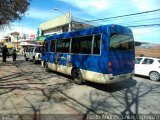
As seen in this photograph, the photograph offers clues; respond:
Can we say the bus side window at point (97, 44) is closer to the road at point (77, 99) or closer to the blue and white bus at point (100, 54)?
the blue and white bus at point (100, 54)

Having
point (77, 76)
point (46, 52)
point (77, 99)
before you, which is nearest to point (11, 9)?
point (46, 52)

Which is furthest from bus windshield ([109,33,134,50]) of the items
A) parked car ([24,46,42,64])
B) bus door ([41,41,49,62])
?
parked car ([24,46,42,64])

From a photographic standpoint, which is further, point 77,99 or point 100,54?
point 100,54

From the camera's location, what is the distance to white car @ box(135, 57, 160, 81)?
1307 centimetres

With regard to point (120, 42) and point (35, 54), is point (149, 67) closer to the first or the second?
point (120, 42)

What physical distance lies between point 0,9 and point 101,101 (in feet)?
50.9

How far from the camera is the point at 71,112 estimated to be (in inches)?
248

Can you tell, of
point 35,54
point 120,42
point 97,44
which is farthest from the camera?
point 35,54

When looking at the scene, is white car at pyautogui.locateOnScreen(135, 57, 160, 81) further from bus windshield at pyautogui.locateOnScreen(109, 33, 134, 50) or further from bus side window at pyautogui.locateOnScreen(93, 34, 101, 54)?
bus side window at pyautogui.locateOnScreen(93, 34, 101, 54)

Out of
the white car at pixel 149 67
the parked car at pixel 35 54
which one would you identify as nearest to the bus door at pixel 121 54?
the white car at pixel 149 67

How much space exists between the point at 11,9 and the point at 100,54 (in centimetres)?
1427

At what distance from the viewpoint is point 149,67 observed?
1347 centimetres

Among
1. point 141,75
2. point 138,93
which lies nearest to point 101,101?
point 138,93

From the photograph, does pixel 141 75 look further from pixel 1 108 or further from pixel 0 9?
pixel 0 9
